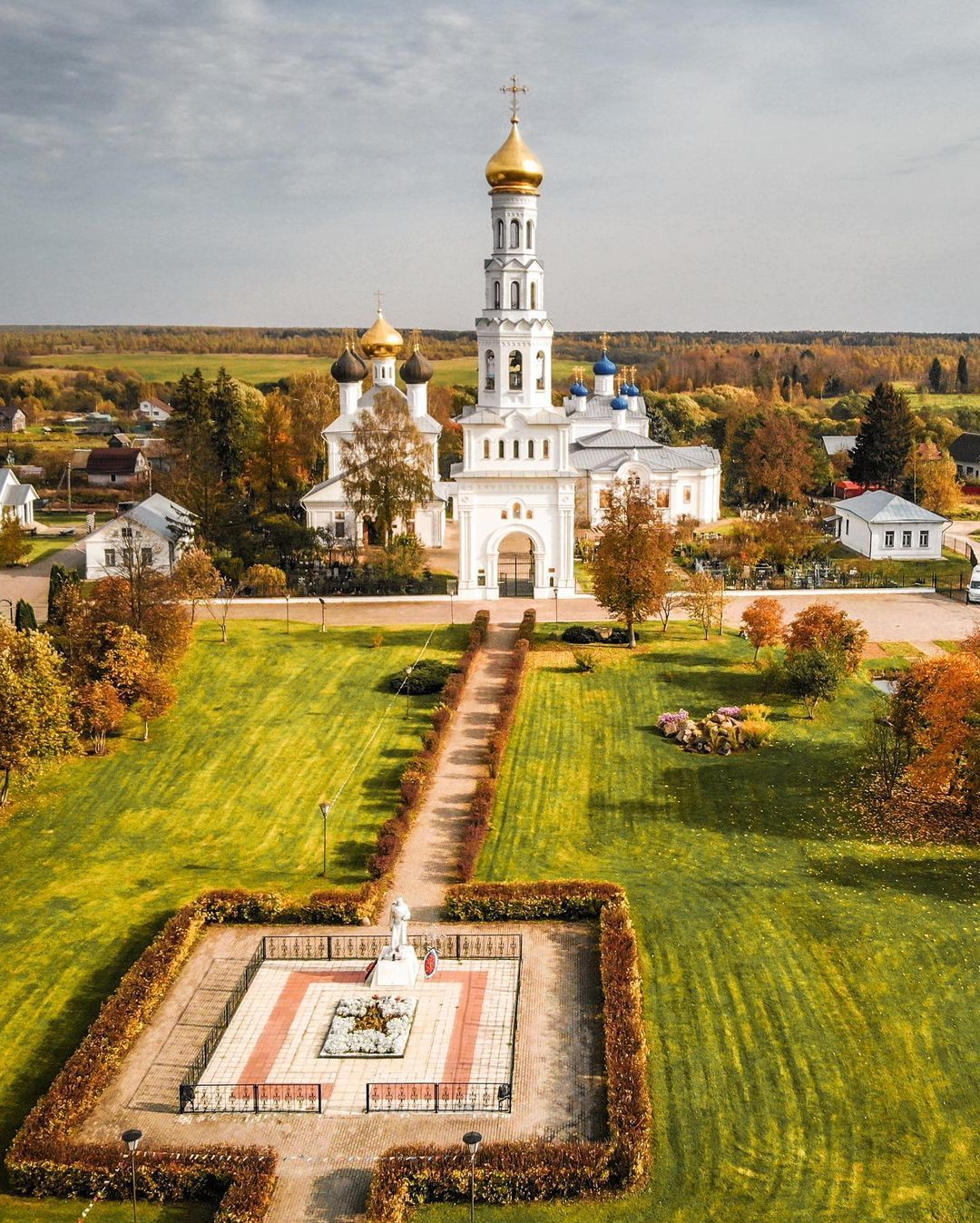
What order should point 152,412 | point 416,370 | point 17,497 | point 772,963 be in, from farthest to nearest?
point 152,412 < point 17,497 < point 416,370 < point 772,963

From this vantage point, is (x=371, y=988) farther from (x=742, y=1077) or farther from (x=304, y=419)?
(x=304, y=419)

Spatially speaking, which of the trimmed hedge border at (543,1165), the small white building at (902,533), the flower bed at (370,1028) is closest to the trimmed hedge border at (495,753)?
the flower bed at (370,1028)

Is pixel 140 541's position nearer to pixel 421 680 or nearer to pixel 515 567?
pixel 515 567

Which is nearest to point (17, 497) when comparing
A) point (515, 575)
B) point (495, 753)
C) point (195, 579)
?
point (195, 579)

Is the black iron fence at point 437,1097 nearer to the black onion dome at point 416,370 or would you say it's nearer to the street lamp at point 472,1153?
the street lamp at point 472,1153

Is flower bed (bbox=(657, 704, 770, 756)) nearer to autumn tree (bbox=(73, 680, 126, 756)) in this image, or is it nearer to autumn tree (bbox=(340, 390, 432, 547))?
autumn tree (bbox=(73, 680, 126, 756))

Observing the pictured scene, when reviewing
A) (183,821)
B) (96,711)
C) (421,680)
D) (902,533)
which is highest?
(902,533)
